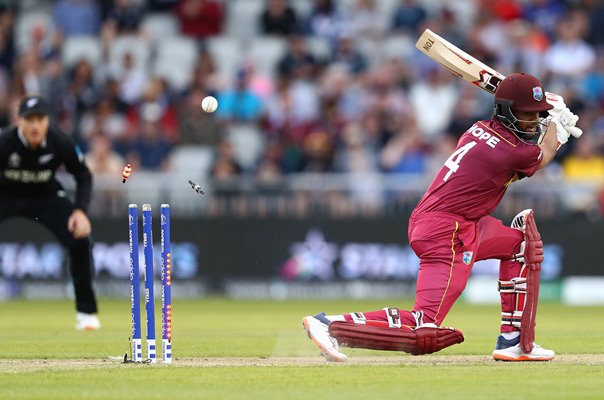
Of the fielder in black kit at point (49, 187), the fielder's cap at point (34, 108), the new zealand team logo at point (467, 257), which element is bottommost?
the new zealand team logo at point (467, 257)

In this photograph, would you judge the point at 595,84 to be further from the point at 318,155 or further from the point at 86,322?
the point at 86,322

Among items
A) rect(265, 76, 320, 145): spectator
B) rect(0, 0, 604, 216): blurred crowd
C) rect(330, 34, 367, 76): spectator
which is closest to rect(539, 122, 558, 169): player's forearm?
rect(0, 0, 604, 216): blurred crowd

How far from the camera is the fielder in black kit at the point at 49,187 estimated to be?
11.8m

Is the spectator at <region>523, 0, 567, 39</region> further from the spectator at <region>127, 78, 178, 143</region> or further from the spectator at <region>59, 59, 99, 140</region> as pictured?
the spectator at <region>59, 59, 99, 140</region>

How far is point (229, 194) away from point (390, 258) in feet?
7.09

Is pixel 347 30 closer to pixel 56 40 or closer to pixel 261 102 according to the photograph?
pixel 261 102

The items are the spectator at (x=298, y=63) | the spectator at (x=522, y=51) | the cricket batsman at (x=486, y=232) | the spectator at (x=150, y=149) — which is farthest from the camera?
the spectator at (x=298, y=63)

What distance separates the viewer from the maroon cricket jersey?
341 inches

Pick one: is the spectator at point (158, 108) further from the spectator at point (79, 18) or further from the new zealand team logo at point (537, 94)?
the new zealand team logo at point (537, 94)

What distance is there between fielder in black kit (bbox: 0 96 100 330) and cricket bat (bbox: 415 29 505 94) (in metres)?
3.55

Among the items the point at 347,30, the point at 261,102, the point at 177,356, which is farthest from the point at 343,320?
the point at 347,30

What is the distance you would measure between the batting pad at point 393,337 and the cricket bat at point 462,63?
197 centimetres

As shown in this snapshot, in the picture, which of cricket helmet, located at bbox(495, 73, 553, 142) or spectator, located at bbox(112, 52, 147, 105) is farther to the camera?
spectator, located at bbox(112, 52, 147, 105)

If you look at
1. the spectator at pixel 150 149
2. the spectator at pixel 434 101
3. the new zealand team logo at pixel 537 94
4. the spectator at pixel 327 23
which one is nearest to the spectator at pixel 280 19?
the spectator at pixel 327 23
